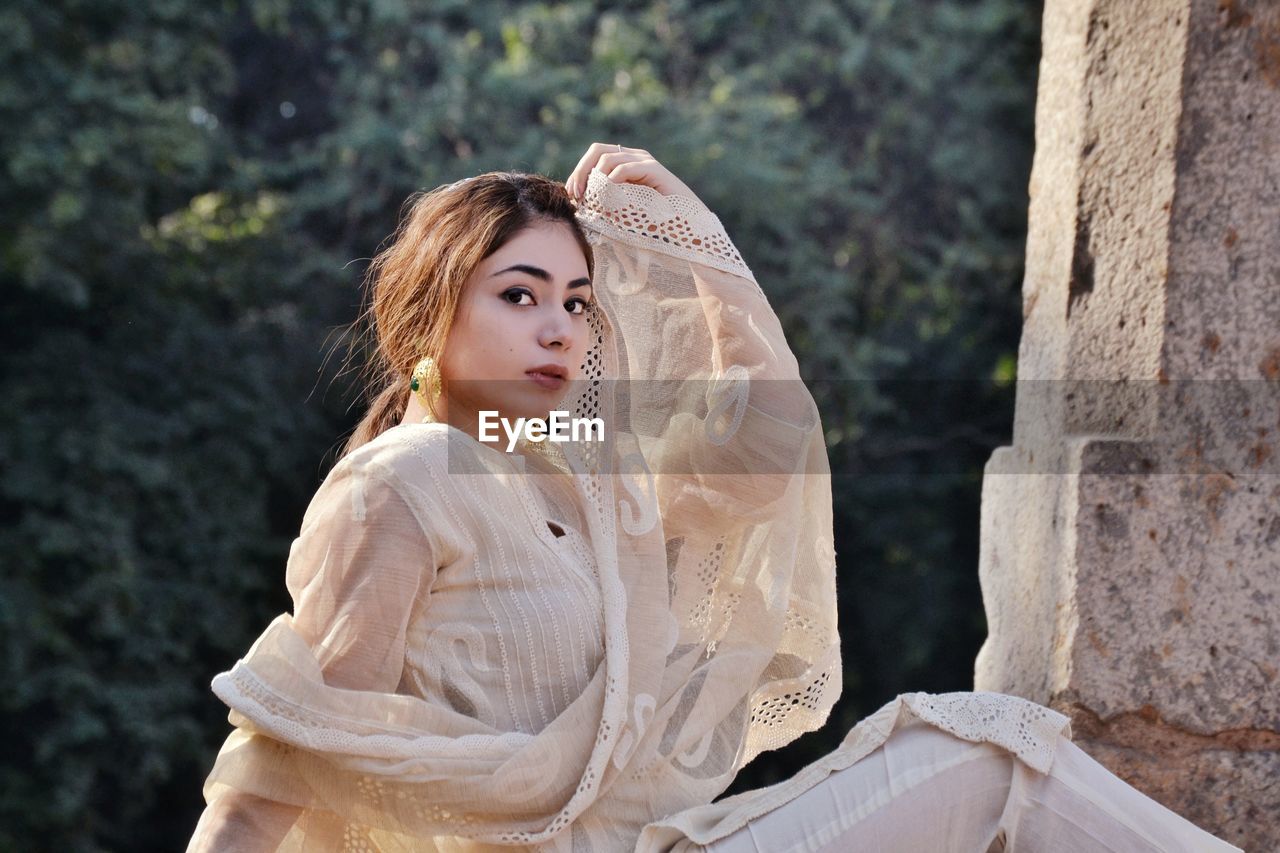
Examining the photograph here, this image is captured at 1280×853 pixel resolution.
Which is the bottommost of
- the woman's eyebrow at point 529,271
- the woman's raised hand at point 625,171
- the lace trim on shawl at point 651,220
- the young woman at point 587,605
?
the young woman at point 587,605

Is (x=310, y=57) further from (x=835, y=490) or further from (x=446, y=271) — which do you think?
(x=446, y=271)

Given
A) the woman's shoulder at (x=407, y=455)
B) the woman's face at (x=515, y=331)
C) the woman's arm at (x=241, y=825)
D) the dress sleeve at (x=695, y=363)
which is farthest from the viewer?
the dress sleeve at (x=695, y=363)

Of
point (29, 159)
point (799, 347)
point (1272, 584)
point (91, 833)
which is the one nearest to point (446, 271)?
point (1272, 584)

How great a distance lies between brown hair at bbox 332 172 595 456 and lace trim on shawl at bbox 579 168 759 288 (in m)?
0.04

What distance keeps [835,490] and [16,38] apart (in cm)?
376

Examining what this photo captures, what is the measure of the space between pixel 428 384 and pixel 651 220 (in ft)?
1.19

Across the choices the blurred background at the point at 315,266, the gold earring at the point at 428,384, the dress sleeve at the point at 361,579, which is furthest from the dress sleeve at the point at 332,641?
the blurred background at the point at 315,266

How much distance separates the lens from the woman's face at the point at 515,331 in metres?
1.79

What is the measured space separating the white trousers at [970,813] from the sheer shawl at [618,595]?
0.20 m

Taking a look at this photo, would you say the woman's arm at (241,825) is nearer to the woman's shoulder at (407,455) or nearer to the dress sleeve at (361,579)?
the dress sleeve at (361,579)

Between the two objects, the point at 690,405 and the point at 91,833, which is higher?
the point at 690,405

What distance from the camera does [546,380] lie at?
5.94 feet

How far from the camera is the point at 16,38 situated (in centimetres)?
487

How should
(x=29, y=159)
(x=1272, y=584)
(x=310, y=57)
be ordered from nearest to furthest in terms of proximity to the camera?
(x=1272, y=584) → (x=29, y=159) → (x=310, y=57)
